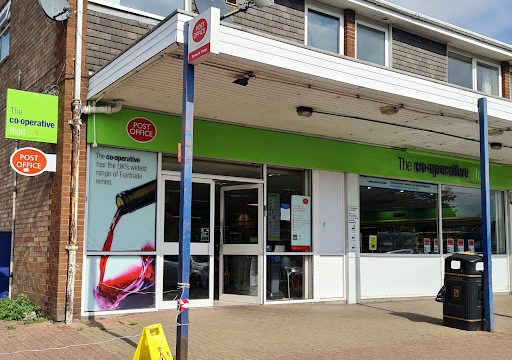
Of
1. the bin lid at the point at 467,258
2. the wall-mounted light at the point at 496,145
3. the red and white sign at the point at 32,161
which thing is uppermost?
the wall-mounted light at the point at 496,145

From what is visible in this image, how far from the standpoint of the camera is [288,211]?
11.5m

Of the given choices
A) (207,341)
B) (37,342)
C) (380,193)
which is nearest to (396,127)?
(380,193)

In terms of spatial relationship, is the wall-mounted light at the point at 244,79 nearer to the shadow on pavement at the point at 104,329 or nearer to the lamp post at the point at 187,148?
the lamp post at the point at 187,148

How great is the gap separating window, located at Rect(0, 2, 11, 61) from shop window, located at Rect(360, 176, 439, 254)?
8321 mm

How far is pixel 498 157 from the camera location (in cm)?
1415

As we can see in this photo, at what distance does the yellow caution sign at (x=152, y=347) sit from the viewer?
18.1 ft

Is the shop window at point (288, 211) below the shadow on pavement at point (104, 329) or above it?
above

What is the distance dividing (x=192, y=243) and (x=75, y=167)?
2.55m

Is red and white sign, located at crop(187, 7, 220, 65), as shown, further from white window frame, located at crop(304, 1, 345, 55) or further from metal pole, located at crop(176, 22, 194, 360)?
white window frame, located at crop(304, 1, 345, 55)

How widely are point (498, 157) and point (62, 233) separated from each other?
1051cm

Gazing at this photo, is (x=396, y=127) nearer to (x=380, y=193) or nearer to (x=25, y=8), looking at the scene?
(x=380, y=193)

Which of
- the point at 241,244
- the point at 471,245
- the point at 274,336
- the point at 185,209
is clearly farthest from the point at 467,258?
the point at 471,245

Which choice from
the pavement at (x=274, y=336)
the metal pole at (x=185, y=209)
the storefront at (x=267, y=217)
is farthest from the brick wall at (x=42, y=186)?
the metal pole at (x=185, y=209)

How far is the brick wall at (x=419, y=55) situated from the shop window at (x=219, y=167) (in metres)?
4.72
